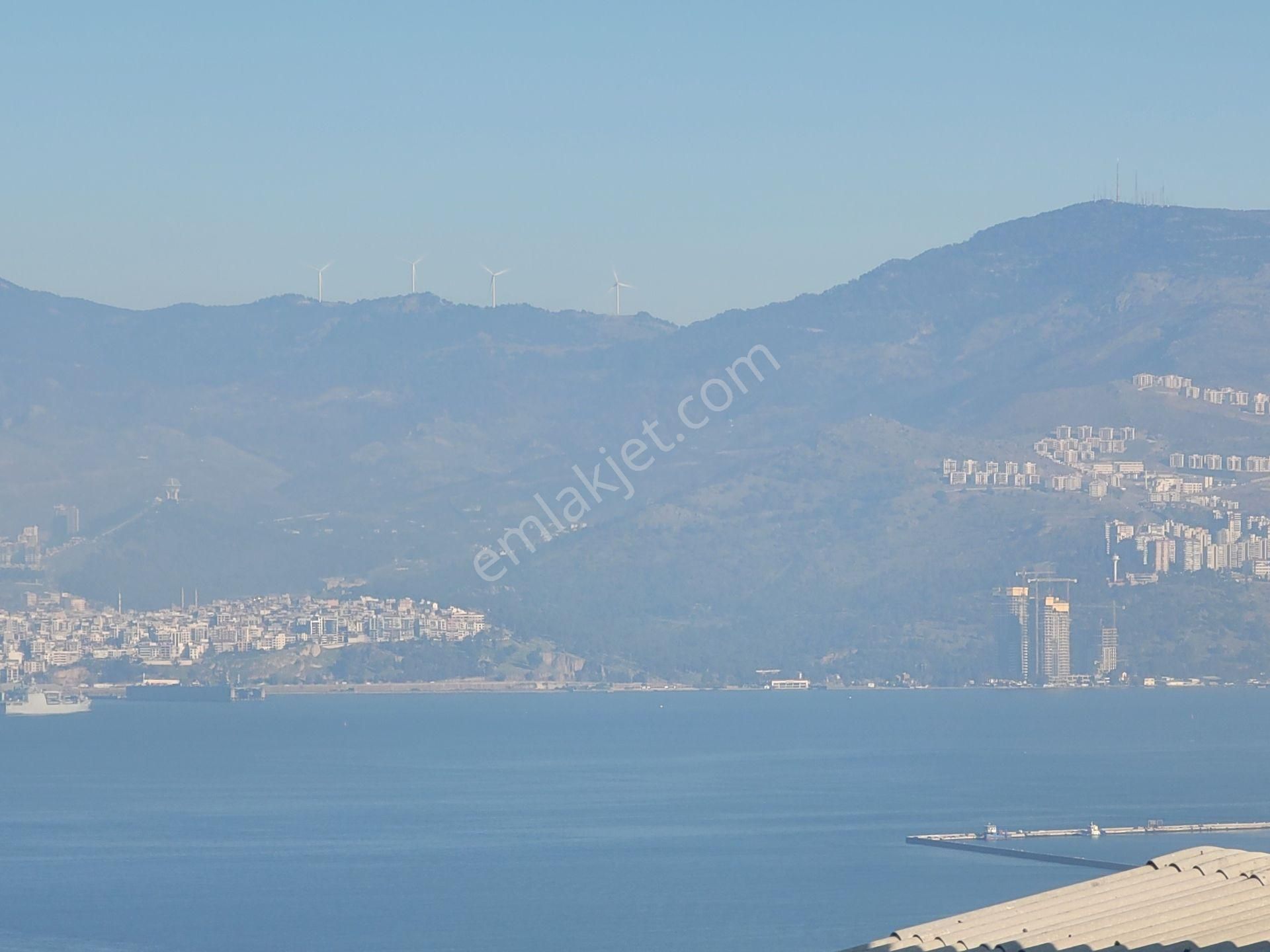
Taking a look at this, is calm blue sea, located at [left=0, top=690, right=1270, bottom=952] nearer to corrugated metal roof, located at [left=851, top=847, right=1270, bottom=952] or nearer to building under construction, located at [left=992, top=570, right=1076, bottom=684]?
building under construction, located at [left=992, top=570, right=1076, bottom=684]

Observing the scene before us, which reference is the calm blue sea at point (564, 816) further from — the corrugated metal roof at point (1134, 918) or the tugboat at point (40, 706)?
the corrugated metal roof at point (1134, 918)

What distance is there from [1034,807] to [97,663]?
120 metres

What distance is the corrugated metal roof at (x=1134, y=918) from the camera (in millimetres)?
17062

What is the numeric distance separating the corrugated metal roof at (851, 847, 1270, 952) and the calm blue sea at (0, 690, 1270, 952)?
34.2 m

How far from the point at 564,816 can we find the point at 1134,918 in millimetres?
67612

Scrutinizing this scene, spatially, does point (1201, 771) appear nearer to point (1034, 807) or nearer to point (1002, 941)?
point (1034, 807)

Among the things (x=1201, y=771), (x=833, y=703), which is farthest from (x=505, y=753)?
(x=833, y=703)

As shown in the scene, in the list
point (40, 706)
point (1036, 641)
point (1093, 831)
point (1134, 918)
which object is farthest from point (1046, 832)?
point (1036, 641)

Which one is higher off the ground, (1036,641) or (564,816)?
(1036,641)

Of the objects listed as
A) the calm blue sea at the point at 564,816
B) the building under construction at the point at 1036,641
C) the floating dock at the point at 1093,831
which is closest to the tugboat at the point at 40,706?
the calm blue sea at the point at 564,816

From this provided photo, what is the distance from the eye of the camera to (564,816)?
3332 inches

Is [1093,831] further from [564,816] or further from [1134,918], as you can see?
[1134,918]

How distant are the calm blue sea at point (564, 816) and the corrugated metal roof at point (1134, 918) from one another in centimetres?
3418

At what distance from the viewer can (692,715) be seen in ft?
517
